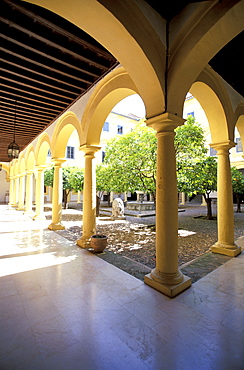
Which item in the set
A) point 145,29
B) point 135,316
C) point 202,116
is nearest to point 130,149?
point 145,29

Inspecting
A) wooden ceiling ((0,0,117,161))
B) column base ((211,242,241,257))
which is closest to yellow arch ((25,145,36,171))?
wooden ceiling ((0,0,117,161))

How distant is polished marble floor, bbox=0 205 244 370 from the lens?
1.99 meters

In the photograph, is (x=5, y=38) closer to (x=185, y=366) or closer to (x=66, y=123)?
(x=66, y=123)

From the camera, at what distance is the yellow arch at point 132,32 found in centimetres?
254

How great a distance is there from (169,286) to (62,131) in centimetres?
644

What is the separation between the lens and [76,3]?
247 centimetres

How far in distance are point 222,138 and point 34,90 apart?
5272 millimetres

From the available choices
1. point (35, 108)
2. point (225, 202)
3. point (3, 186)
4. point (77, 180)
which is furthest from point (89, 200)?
point (3, 186)

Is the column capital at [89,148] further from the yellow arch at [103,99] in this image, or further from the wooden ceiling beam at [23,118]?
the wooden ceiling beam at [23,118]

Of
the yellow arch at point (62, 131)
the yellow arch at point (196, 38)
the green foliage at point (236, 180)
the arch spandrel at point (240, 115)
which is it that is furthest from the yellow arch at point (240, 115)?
the green foliage at point (236, 180)

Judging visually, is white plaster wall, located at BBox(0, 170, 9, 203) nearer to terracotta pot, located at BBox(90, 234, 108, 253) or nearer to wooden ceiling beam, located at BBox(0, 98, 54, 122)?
wooden ceiling beam, located at BBox(0, 98, 54, 122)

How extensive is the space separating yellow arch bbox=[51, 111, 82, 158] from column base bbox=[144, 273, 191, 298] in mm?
4961

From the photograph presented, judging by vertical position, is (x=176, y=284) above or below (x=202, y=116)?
below

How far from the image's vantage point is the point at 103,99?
514cm
